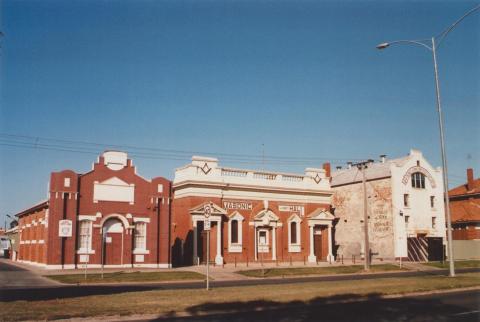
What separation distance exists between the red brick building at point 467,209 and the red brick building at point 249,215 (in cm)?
2161

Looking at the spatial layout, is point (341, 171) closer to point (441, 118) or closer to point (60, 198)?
point (441, 118)

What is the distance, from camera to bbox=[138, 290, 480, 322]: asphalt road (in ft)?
43.0

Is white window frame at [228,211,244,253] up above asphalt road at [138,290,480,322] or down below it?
above

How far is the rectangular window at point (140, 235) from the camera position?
35656 millimetres

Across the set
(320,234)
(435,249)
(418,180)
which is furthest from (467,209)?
(320,234)

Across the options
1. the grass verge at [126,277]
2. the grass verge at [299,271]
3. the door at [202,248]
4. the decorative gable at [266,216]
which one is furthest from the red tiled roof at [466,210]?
the grass verge at [126,277]

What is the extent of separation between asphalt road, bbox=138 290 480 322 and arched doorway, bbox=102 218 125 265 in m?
20.8

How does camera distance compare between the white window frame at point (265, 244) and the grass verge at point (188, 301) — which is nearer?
the grass verge at point (188, 301)

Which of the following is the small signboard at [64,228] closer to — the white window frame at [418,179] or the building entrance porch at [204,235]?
the building entrance porch at [204,235]

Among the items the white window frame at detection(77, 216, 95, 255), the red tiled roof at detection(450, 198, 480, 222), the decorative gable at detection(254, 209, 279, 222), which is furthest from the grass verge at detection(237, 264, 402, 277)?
the red tiled roof at detection(450, 198, 480, 222)

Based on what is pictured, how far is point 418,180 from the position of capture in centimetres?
5112

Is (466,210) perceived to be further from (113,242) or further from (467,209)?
(113,242)

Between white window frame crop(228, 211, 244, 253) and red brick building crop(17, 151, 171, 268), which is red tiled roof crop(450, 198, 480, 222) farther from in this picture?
red brick building crop(17, 151, 171, 268)

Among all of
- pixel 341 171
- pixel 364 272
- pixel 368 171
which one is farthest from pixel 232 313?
pixel 341 171
